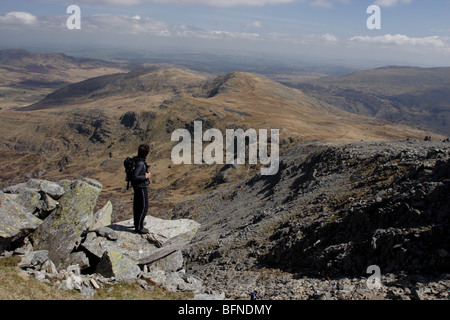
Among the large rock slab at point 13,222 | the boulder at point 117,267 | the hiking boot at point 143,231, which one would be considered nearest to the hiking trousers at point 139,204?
the hiking boot at point 143,231

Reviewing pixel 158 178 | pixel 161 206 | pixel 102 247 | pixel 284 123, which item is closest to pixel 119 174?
pixel 158 178

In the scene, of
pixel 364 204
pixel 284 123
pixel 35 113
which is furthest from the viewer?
pixel 35 113

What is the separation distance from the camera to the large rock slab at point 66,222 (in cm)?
1452

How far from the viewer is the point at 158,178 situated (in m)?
90.0

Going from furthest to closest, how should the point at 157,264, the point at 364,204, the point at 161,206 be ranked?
1. the point at 161,206
2. the point at 364,204
3. the point at 157,264

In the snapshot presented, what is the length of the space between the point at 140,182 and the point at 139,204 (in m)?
1.67

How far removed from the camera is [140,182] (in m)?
14.1

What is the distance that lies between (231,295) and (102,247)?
734 centimetres

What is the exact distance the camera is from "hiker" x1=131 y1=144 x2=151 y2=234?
1363cm

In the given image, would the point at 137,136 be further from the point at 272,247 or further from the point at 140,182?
the point at 140,182

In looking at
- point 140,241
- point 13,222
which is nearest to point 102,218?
point 140,241

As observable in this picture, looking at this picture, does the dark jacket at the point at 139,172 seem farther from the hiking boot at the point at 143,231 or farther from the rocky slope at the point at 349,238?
the rocky slope at the point at 349,238

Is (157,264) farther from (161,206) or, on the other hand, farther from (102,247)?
(161,206)

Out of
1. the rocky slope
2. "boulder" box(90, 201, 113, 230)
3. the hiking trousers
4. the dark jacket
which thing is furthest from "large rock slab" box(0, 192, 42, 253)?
the rocky slope
